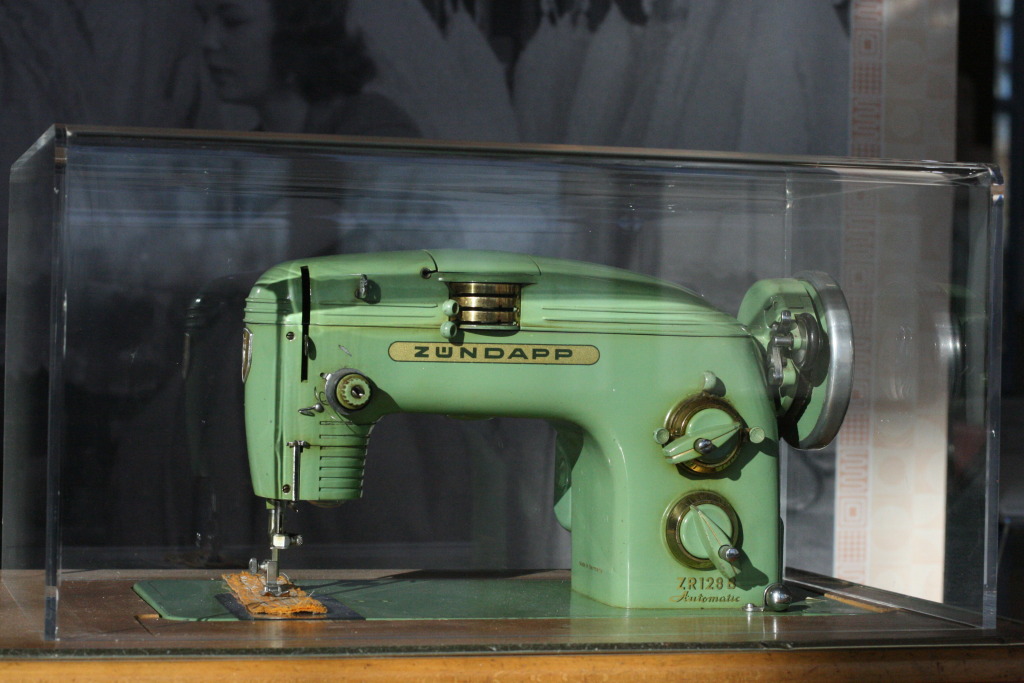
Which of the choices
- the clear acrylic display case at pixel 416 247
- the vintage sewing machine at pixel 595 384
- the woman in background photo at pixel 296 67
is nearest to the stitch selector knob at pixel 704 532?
the vintage sewing machine at pixel 595 384

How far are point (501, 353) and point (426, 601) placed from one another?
0.28m

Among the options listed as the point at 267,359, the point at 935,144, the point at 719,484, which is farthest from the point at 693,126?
the point at 267,359

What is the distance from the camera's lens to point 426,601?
1.42 meters

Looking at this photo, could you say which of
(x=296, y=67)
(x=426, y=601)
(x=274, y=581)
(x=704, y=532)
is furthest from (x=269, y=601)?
(x=296, y=67)

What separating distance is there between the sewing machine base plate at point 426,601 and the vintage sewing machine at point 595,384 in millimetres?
42

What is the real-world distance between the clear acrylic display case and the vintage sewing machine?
51mm

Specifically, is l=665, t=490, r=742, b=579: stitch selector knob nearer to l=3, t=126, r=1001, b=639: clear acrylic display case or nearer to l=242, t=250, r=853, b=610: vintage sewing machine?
l=242, t=250, r=853, b=610: vintage sewing machine

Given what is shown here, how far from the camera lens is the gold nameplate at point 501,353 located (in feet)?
4.51

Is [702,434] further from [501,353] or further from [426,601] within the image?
[426,601]

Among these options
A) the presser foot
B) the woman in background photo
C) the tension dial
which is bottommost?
the presser foot

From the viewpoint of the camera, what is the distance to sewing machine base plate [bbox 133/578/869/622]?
134 cm

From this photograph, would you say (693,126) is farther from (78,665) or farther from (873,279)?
(78,665)

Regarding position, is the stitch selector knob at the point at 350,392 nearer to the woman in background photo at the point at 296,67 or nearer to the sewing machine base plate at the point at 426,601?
the sewing machine base plate at the point at 426,601

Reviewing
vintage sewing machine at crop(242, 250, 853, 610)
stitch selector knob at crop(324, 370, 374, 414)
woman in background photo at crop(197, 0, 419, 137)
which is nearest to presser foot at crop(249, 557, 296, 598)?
vintage sewing machine at crop(242, 250, 853, 610)
